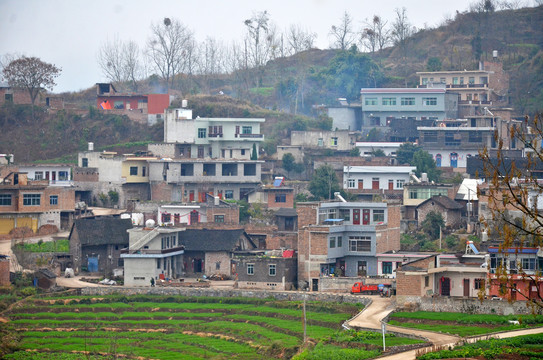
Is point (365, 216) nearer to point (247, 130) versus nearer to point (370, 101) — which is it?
point (247, 130)

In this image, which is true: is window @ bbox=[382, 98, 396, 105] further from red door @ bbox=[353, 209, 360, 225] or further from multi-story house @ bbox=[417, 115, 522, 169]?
red door @ bbox=[353, 209, 360, 225]

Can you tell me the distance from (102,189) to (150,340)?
1150 inches

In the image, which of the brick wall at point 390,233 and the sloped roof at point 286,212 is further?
the sloped roof at point 286,212

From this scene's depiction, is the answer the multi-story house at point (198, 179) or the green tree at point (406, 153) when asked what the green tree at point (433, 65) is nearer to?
the green tree at point (406, 153)

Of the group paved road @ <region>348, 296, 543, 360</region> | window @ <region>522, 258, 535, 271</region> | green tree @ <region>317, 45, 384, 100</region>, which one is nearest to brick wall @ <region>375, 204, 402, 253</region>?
paved road @ <region>348, 296, 543, 360</region>

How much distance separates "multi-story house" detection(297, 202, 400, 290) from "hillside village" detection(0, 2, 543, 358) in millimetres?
86

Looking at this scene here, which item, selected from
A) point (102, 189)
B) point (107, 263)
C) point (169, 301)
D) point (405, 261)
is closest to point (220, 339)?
point (169, 301)

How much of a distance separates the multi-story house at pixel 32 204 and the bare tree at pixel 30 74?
712 inches

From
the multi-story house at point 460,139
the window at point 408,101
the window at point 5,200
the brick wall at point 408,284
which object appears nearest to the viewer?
the brick wall at point 408,284

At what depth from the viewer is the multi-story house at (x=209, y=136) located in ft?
255

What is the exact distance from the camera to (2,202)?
65250 mm

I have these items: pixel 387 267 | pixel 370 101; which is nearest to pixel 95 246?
pixel 387 267

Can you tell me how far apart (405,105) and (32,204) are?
34923 mm

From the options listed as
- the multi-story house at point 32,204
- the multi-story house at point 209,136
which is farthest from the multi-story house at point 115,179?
the multi-story house at point 32,204
